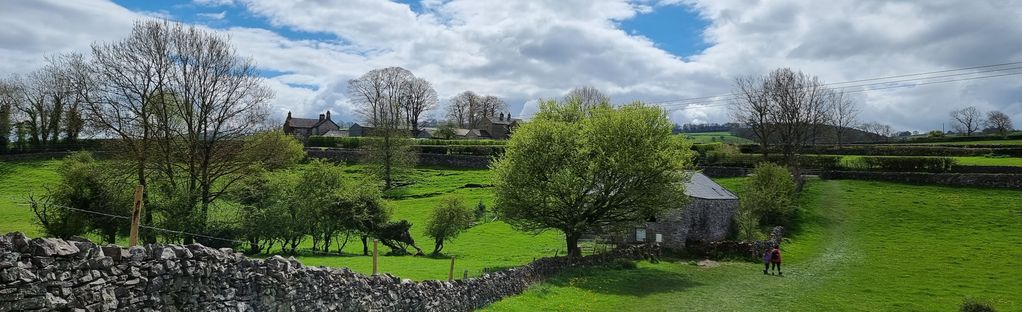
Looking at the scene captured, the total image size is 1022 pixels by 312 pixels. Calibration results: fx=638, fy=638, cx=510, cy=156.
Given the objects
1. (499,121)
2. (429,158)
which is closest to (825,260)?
(429,158)

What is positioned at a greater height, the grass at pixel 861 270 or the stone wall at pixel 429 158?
the stone wall at pixel 429 158

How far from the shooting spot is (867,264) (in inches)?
1341

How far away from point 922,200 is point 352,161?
63.0m

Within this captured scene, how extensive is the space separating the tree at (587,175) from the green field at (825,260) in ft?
8.84

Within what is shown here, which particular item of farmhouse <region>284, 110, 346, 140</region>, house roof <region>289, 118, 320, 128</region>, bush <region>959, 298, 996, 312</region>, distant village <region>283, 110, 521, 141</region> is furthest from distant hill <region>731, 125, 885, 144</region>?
house roof <region>289, 118, 320, 128</region>

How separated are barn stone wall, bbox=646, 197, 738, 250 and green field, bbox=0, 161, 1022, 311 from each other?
228cm

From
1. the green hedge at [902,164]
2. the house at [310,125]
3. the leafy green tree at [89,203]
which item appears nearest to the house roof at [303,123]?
the house at [310,125]

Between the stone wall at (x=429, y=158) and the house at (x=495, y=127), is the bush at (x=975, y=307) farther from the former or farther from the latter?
the house at (x=495, y=127)

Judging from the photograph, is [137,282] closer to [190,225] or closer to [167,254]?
[167,254]

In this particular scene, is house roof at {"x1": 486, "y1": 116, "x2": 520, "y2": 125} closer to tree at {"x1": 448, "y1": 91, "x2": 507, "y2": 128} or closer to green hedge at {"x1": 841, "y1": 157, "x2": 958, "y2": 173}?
tree at {"x1": 448, "y1": 91, "x2": 507, "y2": 128}

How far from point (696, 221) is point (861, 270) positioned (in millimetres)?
9754

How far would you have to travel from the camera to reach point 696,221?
39594 millimetres

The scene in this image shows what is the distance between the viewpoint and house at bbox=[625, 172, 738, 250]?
37.4 metres

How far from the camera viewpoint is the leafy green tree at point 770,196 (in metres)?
44.2
